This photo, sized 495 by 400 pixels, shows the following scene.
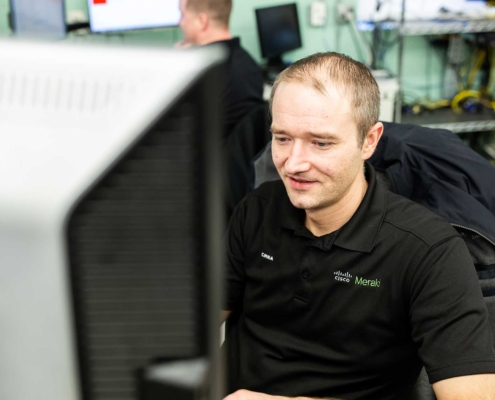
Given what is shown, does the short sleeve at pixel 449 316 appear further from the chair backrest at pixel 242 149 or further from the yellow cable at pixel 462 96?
the yellow cable at pixel 462 96

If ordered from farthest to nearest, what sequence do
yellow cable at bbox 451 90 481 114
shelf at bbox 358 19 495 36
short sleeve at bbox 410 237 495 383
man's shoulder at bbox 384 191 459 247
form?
yellow cable at bbox 451 90 481 114 → shelf at bbox 358 19 495 36 → man's shoulder at bbox 384 191 459 247 → short sleeve at bbox 410 237 495 383

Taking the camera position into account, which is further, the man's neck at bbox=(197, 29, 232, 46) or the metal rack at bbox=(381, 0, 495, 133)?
the metal rack at bbox=(381, 0, 495, 133)

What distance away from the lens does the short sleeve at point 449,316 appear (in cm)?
95

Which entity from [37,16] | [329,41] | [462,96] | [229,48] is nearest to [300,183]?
[229,48]

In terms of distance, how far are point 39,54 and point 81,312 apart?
0.42ft

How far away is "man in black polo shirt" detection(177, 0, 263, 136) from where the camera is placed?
2.24 metres

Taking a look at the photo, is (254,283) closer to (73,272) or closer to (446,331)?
(446,331)

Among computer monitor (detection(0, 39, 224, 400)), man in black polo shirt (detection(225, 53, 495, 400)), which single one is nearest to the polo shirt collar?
man in black polo shirt (detection(225, 53, 495, 400))

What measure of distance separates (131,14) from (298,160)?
2.18m

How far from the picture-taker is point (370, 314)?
1088mm

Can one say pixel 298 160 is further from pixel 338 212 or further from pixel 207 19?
pixel 207 19

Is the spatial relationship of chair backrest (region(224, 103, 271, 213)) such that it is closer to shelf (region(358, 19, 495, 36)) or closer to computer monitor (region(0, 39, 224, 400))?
shelf (region(358, 19, 495, 36))

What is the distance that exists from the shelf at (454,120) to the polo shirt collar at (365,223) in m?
1.90

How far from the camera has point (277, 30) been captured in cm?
316
